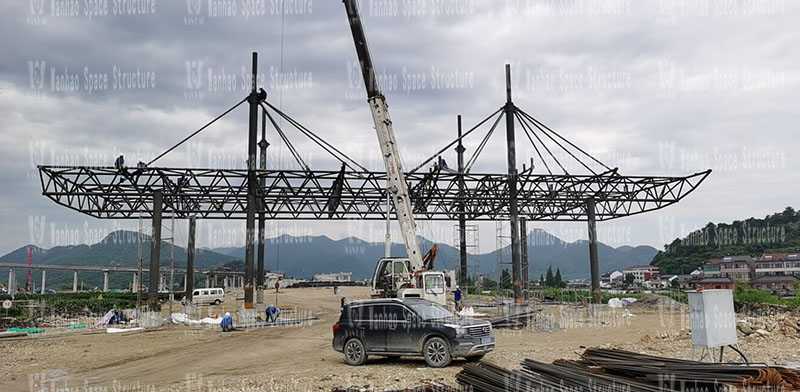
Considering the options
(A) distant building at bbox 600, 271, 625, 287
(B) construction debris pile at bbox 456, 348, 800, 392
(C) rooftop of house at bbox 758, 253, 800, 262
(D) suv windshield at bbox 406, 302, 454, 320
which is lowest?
(A) distant building at bbox 600, 271, 625, 287

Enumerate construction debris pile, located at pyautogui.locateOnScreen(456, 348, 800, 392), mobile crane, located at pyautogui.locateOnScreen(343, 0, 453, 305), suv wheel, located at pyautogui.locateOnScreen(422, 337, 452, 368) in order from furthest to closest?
mobile crane, located at pyautogui.locateOnScreen(343, 0, 453, 305) < suv wheel, located at pyautogui.locateOnScreen(422, 337, 452, 368) < construction debris pile, located at pyautogui.locateOnScreen(456, 348, 800, 392)

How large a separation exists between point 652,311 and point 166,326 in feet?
96.4

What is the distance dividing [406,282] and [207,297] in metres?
37.9

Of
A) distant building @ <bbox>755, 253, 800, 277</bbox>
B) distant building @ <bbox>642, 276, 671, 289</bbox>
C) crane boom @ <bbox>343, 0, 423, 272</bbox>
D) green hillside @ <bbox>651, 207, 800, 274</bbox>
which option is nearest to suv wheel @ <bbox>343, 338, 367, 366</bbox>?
crane boom @ <bbox>343, 0, 423, 272</bbox>

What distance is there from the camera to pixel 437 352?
501 inches

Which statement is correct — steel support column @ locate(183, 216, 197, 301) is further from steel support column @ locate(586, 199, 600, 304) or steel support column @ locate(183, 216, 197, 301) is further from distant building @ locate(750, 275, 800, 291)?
distant building @ locate(750, 275, 800, 291)

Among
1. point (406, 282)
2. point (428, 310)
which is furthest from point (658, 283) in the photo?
point (428, 310)

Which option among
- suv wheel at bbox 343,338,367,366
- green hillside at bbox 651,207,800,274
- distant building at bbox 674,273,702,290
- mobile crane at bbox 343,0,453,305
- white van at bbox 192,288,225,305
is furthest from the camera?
green hillside at bbox 651,207,800,274

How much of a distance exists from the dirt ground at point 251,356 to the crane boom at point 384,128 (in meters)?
5.80

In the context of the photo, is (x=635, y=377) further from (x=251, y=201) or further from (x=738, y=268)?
(x=738, y=268)

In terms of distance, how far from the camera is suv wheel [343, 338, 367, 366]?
13.6m

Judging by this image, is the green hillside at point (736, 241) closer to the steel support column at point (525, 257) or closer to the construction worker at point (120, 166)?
the steel support column at point (525, 257)

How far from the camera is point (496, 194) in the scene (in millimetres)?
35125

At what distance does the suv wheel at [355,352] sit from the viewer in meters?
13.6
